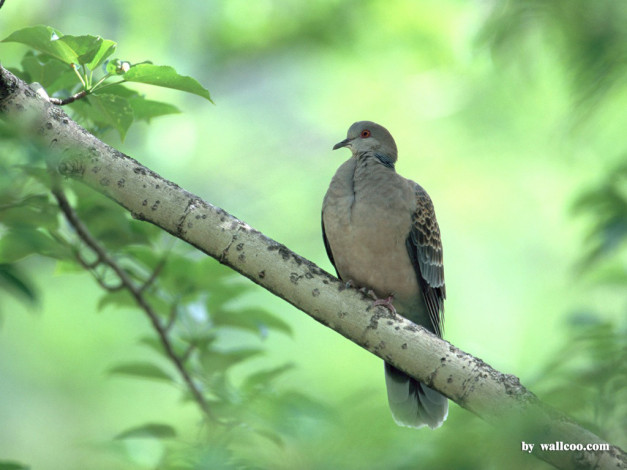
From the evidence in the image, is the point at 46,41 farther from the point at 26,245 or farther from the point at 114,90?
the point at 26,245

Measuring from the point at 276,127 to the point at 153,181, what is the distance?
8.14m

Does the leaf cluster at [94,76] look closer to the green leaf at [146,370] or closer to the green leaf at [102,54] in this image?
the green leaf at [102,54]

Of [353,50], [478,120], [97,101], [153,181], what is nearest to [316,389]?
[153,181]

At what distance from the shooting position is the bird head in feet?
13.8

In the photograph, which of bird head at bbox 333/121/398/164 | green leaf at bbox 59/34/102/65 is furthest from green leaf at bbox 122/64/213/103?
bird head at bbox 333/121/398/164

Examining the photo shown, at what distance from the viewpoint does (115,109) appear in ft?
7.79

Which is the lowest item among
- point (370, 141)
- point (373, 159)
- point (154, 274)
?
point (154, 274)

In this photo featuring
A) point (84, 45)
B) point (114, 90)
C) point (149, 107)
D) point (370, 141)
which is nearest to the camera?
point (84, 45)

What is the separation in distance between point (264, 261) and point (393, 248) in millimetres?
1459

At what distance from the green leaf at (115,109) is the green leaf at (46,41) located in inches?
5.9

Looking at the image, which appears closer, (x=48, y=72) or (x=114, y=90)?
(x=114, y=90)

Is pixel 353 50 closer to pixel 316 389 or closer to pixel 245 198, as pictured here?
pixel 245 198

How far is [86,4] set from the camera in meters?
8.68

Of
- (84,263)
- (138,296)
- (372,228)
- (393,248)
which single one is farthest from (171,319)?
(393,248)
